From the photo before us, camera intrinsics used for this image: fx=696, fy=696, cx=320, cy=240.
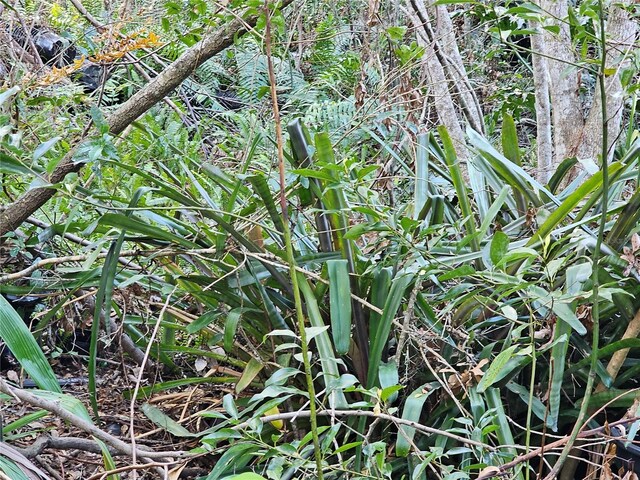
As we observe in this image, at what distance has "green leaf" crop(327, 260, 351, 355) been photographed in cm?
154

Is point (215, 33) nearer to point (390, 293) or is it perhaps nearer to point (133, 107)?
point (133, 107)

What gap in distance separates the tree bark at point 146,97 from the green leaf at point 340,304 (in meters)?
0.63

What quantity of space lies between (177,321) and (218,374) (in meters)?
0.22

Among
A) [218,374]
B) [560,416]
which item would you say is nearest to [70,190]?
[218,374]

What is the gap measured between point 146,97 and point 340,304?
0.74 m

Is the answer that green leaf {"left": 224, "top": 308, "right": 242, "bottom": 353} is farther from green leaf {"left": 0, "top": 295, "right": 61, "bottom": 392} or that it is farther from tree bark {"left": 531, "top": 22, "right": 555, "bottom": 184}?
tree bark {"left": 531, "top": 22, "right": 555, "bottom": 184}

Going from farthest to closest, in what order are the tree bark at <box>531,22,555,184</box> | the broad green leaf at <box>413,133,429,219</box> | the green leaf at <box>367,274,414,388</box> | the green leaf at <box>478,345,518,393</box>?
the tree bark at <box>531,22,555,184</box>, the broad green leaf at <box>413,133,429,219</box>, the green leaf at <box>367,274,414,388</box>, the green leaf at <box>478,345,518,393</box>

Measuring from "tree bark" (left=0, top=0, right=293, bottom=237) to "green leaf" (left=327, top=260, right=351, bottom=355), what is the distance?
0.63m

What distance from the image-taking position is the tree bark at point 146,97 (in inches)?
67.2

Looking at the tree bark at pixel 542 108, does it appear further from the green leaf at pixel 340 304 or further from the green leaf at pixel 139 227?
the green leaf at pixel 139 227

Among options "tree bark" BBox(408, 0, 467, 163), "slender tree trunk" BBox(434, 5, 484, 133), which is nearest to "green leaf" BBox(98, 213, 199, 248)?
"tree bark" BBox(408, 0, 467, 163)

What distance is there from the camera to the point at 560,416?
1652 mm

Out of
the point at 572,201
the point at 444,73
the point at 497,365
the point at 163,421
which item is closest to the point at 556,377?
Answer: the point at 497,365

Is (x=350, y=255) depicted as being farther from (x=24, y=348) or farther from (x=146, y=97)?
(x=24, y=348)
